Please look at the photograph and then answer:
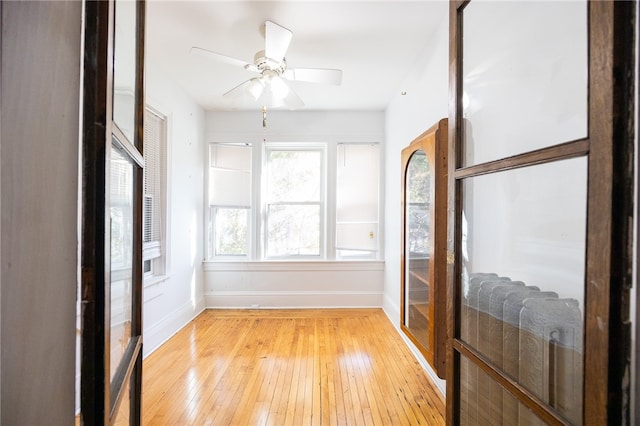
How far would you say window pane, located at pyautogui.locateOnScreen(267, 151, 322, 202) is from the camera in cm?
416

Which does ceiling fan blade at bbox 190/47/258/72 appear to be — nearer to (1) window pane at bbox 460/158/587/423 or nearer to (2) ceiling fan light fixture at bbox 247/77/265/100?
(2) ceiling fan light fixture at bbox 247/77/265/100

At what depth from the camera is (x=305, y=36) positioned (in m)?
2.35

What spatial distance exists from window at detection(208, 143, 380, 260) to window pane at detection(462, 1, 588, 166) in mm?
2911

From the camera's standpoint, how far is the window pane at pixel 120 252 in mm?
831

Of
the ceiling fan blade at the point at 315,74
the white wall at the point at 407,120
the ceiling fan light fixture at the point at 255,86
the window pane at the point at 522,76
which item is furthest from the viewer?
the ceiling fan light fixture at the point at 255,86

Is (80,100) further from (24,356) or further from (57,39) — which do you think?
(24,356)

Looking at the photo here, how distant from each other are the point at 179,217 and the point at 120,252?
8.68ft

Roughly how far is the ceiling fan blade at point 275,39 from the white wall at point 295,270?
6.03ft

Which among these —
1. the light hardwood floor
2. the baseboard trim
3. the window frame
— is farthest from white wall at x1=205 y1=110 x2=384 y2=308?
the light hardwood floor

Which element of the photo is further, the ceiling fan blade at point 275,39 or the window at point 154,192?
the window at point 154,192

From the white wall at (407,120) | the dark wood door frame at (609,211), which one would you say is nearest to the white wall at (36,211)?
the dark wood door frame at (609,211)

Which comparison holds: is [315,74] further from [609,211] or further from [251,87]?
[609,211]

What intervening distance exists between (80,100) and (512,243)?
147 cm

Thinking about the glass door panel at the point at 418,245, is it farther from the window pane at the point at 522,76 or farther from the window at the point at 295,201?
the window at the point at 295,201
